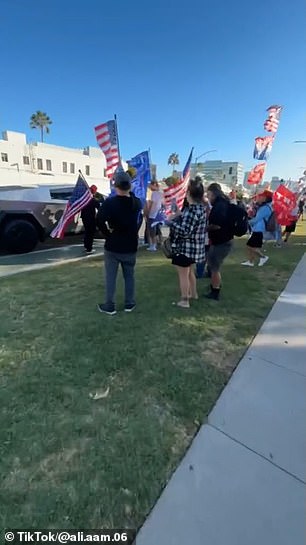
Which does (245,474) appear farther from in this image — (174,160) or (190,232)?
(174,160)

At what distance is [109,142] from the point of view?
24.4ft

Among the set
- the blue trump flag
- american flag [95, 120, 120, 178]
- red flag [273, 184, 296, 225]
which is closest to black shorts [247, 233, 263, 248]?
the blue trump flag

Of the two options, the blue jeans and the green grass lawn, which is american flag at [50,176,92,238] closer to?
the green grass lawn

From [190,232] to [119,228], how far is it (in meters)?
0.86

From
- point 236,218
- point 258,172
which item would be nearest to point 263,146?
point 258,172

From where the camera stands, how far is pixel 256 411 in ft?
7.50

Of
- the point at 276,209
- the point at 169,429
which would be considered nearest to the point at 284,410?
the point at 169,429

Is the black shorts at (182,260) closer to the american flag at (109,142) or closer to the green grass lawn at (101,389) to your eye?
the green grass lawn at (101,389)

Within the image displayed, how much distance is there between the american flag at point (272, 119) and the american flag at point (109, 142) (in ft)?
25.7

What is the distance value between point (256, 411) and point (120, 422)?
993 millimetres

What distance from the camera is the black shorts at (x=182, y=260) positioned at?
12.5 feet

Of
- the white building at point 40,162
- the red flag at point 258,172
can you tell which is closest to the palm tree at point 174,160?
the white building at point 40,162

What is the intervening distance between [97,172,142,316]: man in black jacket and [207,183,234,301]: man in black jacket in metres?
1.11

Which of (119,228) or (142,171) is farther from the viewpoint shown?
(142,171)
